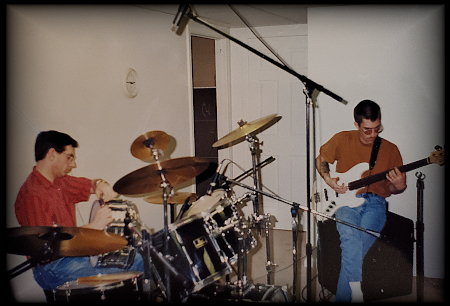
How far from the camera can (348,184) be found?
2840 mm

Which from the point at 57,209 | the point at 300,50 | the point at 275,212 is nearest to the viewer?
the point at 57,209

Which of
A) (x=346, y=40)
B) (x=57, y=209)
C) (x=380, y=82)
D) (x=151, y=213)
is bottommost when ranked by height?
(x=151, y=213)

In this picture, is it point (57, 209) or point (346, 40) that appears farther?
point (346, 40)

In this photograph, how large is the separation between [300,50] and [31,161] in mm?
2559

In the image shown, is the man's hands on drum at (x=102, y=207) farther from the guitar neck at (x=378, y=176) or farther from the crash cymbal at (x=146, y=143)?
the guitar neck at (x=378, y=176)

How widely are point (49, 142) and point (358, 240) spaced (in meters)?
2.17

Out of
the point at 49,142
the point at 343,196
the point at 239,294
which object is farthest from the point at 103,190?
the point at 343,196

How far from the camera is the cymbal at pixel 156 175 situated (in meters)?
2.04

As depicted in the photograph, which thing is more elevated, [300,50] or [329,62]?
[300,50]

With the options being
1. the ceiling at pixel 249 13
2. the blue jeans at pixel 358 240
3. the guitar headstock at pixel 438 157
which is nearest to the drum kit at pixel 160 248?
the blue jeans at pixel 358 240

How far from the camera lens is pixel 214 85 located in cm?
384
